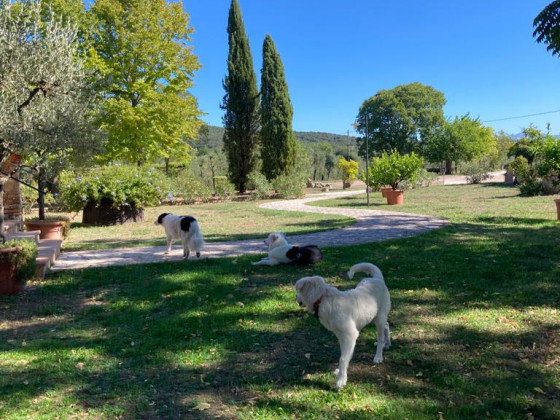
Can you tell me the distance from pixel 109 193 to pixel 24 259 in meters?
7.52

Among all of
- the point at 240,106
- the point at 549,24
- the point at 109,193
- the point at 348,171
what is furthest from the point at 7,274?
the point at 348,171

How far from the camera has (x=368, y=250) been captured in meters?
7.73

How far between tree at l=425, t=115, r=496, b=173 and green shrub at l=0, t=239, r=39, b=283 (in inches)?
1782

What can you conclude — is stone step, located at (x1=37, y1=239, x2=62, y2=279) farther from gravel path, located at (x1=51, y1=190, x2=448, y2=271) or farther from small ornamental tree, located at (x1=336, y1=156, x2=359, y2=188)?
small ornamental tree, located at (x1=336, y1=156, x2=359, y2=188)

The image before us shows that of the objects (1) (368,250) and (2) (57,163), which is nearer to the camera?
(1) (368,250)

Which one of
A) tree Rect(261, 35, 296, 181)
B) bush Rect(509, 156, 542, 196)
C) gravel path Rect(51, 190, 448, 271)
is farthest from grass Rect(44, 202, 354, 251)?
tree Rect(261, 35, 296, 181)

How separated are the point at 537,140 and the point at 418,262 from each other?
15483 mm

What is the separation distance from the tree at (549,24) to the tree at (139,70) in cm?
1697

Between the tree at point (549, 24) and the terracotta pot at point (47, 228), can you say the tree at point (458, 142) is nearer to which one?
the tree at point (549, 24)

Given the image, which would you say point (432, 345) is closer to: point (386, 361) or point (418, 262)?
point (386, 361)

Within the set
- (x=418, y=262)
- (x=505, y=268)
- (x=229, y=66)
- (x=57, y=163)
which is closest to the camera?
(x=505, y=268)

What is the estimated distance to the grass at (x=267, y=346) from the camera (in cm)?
277

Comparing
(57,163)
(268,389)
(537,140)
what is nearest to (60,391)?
(268,389)

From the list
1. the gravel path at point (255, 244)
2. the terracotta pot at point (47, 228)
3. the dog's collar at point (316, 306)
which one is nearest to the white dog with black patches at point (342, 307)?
the dog's collar at point (316, 306)
